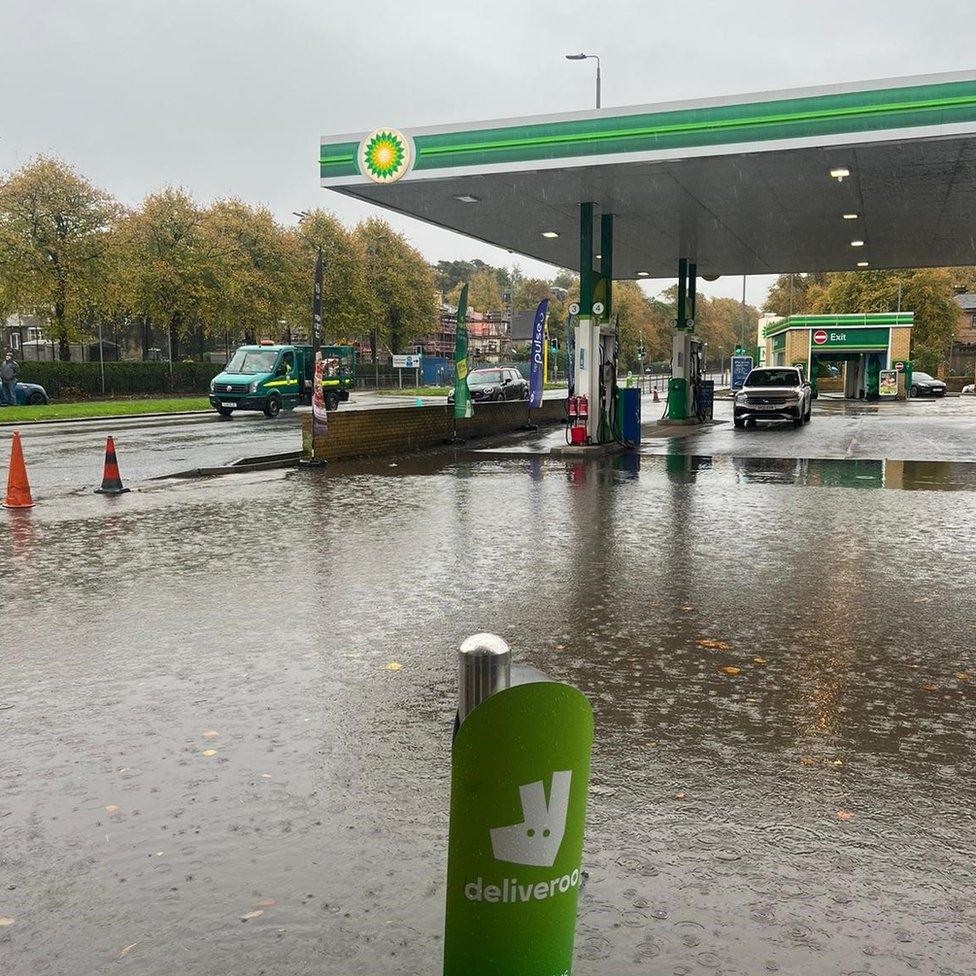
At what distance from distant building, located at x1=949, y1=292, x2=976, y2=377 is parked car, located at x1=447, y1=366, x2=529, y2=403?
6655 centimetres

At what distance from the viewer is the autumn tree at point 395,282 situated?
265ft

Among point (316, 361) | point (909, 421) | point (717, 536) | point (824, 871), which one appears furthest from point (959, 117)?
point (909, 421)

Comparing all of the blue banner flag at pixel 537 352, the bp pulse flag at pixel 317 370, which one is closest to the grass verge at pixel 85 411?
the blue banner flag at pixel 537 352

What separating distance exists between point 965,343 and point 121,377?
82.8 meters

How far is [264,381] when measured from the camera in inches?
1369

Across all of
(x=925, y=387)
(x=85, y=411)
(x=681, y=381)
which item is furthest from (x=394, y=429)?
(x=925, y=387)

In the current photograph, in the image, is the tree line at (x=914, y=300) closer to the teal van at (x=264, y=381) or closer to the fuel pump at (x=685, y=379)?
the fuel pump at (x=685, y=379)

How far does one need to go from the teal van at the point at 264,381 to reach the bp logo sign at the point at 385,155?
17.2 metres

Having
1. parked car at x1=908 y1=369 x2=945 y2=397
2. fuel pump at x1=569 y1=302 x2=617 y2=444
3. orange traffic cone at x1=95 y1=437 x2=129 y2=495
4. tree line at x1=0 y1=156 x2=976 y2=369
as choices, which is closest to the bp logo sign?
fuel pump at x1=569 y1=302 x2=617 y2=444

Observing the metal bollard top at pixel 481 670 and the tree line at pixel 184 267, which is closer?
the metal bollard top at pixel 481 670

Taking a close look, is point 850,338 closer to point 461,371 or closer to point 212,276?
point 212,276

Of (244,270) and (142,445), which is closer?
(142,445)

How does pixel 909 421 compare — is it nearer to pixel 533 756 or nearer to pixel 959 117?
pixel 959 117

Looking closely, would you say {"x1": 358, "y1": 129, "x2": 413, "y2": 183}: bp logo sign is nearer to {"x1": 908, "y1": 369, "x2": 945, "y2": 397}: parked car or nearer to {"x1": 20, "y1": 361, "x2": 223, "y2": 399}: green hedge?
{"x1": 20, "y1": 361, "x2": 223, "y2": 399}: green hedge
